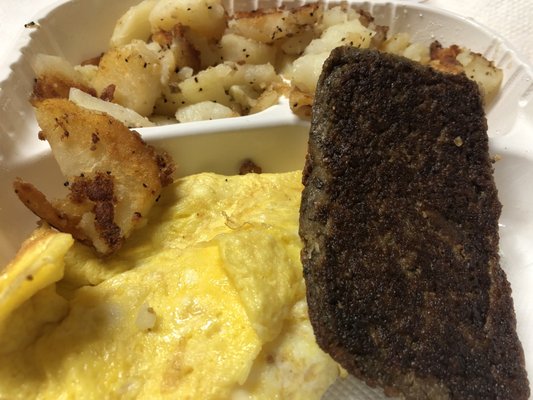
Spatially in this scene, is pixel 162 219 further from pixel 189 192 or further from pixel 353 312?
pixel 353 312

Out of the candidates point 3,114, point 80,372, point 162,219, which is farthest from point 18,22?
point 80,372

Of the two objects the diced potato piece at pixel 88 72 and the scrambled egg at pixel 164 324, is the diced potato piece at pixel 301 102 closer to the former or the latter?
the scrambled egg at pixel 164 324

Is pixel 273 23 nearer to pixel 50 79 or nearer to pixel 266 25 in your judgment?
pixel 266 25

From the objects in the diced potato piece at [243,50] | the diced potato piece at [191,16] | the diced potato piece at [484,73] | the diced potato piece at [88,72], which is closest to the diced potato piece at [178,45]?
the diced potato piece at [191,16]

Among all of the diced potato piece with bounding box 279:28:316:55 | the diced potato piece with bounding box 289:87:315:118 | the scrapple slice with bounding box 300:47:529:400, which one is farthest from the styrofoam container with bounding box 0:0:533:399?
the scrapple slice with bounding box 300:47:529:400

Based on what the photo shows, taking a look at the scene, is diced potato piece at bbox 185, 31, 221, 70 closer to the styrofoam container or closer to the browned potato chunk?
the styrofoam container
